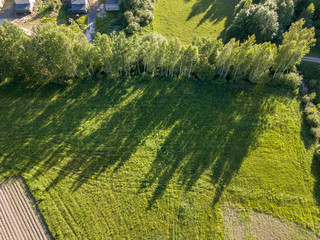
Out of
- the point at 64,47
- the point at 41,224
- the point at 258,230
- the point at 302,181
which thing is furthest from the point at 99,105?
the point at 302,181

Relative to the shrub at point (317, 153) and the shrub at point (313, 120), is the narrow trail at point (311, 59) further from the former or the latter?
the shrub at point (317, 153)

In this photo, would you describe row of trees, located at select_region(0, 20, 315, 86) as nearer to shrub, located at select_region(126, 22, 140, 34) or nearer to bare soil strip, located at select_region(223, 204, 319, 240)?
shrub, located at select_region(126, 22, 140, 34)

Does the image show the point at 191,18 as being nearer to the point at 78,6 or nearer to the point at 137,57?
the point at 137,57

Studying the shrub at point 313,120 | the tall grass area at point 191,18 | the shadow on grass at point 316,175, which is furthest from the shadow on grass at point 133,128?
the tall grass area at point 191,18

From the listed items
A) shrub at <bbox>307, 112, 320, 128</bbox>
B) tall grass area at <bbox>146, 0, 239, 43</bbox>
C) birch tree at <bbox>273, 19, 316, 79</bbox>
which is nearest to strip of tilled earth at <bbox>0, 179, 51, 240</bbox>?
tall grass area at <bbox>146, 0, 239, 43</bbox>

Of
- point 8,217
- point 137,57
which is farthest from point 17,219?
point 137,57
